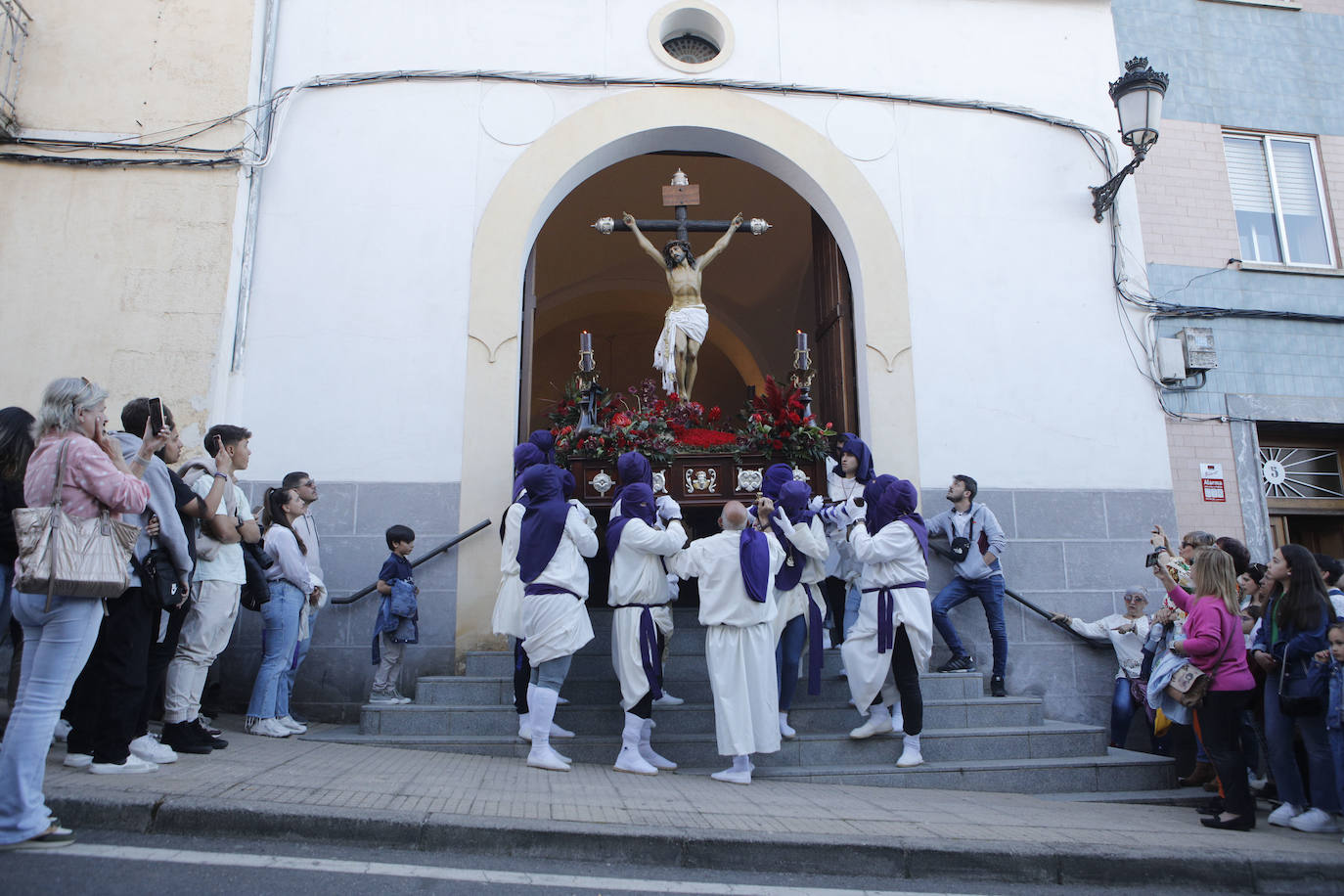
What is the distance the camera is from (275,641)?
6609mm

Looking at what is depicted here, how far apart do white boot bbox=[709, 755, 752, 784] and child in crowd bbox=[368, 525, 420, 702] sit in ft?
8.37

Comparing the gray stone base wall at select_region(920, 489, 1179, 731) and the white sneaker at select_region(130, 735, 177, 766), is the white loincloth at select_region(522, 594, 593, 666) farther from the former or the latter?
the gray stone base wall at select_region(920, 489, 1179, 731)

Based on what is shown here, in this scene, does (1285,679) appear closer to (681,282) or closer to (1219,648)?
(1219,648)

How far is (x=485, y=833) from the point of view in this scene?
438cm

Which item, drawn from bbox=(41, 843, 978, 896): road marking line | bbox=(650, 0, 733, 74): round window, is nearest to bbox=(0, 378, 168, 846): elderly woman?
bbox=(41, 843, 978, 896): road marking line

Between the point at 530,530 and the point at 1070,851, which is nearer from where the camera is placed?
the point at 1070,851

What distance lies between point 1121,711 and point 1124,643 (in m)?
0.57

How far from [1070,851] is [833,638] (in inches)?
140

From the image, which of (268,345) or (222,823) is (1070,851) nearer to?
(222,823)

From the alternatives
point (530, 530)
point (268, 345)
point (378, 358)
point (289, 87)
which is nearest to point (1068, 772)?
point (530, 530)

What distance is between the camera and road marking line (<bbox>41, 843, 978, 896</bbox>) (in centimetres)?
393

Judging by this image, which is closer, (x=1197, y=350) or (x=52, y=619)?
(x=52, y=619)

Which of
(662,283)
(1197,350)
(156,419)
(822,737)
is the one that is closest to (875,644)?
(822,737)

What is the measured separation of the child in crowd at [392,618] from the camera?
24.0 ft
